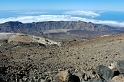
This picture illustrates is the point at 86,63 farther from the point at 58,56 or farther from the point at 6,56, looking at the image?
the point at 6,56

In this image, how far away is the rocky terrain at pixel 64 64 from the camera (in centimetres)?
1207

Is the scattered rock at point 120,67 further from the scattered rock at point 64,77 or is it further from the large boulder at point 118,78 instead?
the scattered rock at point 64,77

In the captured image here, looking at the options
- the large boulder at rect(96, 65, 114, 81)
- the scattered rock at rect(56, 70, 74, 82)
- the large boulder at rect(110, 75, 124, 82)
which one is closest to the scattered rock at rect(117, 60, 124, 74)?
the large boulder at rect(96, 65, 114, 81)

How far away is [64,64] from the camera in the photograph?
15102 mm

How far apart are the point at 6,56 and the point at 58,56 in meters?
A: 3.23

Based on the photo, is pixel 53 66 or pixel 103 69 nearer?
pixel 103 69

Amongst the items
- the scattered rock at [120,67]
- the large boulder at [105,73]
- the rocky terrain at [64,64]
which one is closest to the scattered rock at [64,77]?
the rocky terrain at [64,64]

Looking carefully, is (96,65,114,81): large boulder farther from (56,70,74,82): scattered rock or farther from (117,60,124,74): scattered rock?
(56,70,74,82): scattered rock

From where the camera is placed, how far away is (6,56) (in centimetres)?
1647

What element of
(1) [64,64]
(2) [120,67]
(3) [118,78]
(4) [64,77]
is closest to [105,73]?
(2) [120,67]

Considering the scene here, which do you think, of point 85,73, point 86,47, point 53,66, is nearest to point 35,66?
point 53,66

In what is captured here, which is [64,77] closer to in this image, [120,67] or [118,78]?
[118,78]

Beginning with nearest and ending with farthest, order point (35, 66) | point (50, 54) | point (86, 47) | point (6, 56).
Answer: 1. point (35, 66)
2. point (6, 56)
3. point (50, 54)
4. point (86, 47)

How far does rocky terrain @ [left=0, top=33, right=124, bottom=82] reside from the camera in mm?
12070
